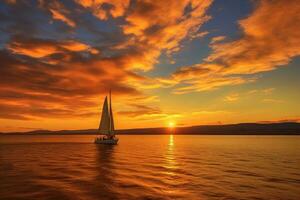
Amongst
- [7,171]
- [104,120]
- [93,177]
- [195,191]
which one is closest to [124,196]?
[195,191]

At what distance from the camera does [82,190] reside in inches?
1067

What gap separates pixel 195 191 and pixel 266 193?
6809 mm

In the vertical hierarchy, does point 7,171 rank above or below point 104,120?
below

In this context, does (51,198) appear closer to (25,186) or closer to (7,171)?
(25,186)

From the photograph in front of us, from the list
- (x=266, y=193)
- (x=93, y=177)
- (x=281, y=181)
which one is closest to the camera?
(x=266, y=193)

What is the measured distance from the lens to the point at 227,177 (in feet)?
114

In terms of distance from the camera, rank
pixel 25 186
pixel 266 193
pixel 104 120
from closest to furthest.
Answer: pixel 266 193
pixel 25 186
pixel 104 120

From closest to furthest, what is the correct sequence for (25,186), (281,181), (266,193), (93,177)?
(266,193) < (25,186) < (281,181) < (93,177)

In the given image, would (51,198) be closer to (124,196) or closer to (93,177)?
(124,196)

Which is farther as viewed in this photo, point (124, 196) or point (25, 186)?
point (25, 186)

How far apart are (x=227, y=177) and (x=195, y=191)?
944 cm

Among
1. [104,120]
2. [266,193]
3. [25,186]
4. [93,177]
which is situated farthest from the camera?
[104,120]

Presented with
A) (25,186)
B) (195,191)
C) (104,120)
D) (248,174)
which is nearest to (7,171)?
(25,186)

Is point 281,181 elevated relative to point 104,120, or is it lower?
lower
